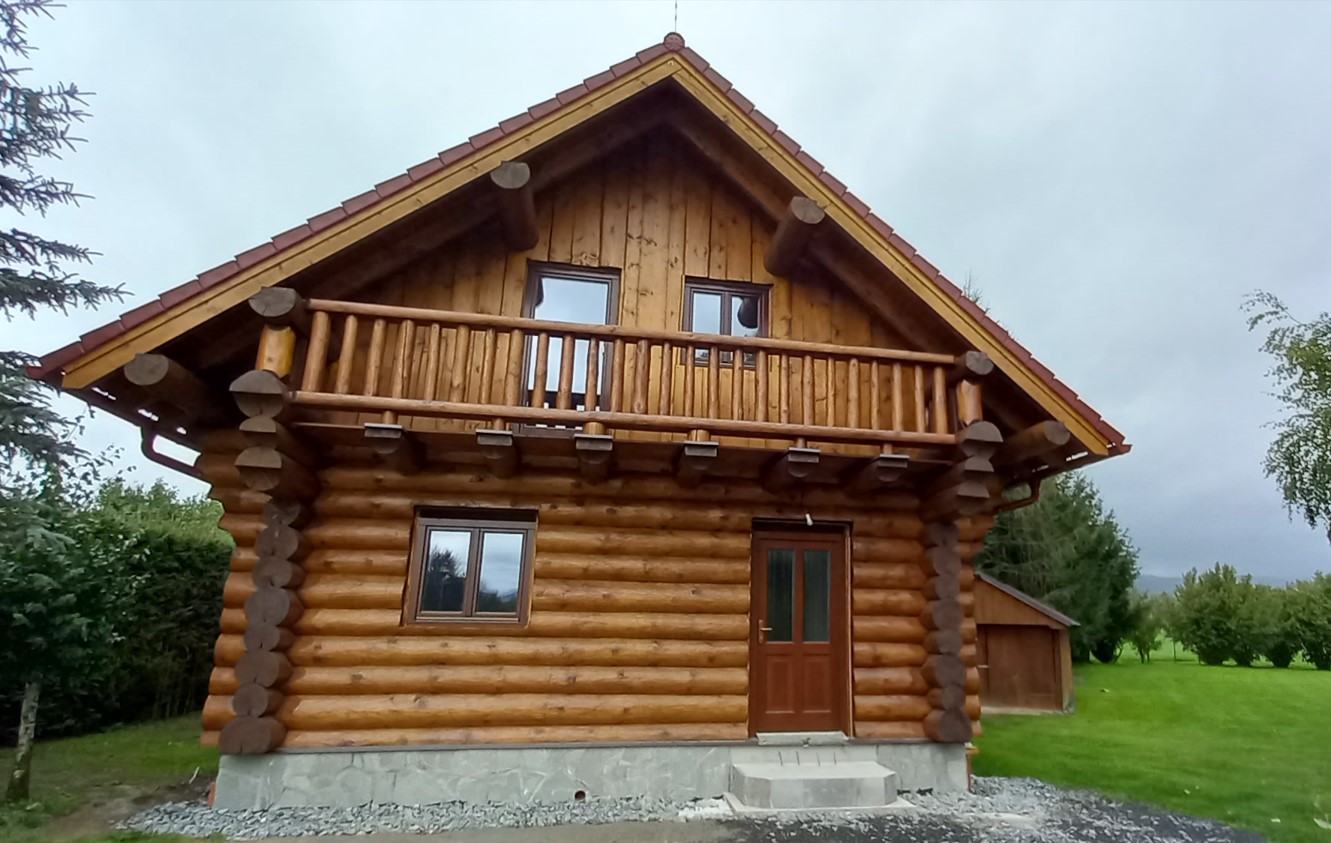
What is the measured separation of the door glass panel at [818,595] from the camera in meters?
8.49

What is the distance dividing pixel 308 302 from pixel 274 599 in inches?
110

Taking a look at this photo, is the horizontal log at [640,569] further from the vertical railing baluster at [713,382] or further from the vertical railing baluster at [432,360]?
the vertical railing baluster at [432,360]

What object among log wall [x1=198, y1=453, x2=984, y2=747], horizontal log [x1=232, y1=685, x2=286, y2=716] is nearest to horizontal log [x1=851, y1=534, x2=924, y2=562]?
log wall [x1=198, y1=453, x2=984, y2=747]

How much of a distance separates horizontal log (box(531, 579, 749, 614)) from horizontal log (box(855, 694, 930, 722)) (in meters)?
1.65

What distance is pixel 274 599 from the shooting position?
6.99 meters

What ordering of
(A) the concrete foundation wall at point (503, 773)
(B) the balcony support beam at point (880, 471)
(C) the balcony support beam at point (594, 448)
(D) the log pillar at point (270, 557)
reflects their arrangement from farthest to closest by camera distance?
(B) the balcony support beam at point (880, 471)
(C) the balcony support beam at point (594, 448)
(A) the concrete foundation wall at point (503, 773)
(D) the log pillar at point (270, 557)

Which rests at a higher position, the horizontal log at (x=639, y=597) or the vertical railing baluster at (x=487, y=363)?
the vertical railing baluster at (x=487, y=363)

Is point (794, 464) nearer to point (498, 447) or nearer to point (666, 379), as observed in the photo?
point (666, 379)

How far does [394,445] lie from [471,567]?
1.69m

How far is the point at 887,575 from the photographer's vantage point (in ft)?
28.0

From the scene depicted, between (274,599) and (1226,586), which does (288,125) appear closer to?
(274,599)

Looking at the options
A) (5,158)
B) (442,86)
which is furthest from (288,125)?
(5,158)

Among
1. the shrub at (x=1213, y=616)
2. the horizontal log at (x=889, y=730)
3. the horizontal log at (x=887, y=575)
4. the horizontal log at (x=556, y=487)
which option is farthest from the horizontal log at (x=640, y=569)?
the shrub at (x=1213, y=616)

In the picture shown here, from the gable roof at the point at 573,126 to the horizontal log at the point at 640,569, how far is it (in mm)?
3588
